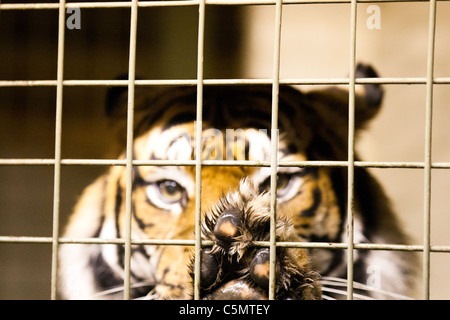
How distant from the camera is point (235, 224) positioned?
1.70 m

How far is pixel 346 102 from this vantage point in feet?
6.90

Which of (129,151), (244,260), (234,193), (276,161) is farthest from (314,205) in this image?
(129,151)

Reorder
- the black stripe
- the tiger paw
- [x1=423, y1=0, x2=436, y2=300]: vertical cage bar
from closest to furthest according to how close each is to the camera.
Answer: [x1=423, y1=0, x2=436, y2=300]: vertical cage bar, the tiger paw, the black stripe

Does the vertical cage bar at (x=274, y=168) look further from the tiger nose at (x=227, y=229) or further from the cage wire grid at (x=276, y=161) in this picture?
the tiger nose at (x=227, y=229)

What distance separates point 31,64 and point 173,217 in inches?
35.4

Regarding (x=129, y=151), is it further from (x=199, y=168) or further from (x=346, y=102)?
(x=346, y=102)

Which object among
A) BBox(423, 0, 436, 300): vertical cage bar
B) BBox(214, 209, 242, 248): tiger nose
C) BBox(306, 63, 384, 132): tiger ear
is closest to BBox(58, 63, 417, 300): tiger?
BBox(306, 63, 384, 132): tiger ear

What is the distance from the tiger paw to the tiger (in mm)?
69

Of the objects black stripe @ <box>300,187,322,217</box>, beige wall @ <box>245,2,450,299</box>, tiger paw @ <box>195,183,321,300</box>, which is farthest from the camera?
black stripe @ <box>300,187,322,217</box>

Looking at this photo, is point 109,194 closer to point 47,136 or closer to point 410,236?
point 47,136

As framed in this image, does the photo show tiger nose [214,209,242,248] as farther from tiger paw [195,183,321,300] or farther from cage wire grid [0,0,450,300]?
cage wire grid [0,0,450,300]

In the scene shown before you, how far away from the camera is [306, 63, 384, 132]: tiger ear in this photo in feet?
6.74

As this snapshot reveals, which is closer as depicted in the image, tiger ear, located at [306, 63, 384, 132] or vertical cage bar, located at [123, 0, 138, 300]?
vertical cage bar, located at [123, 0, 138, 300]
